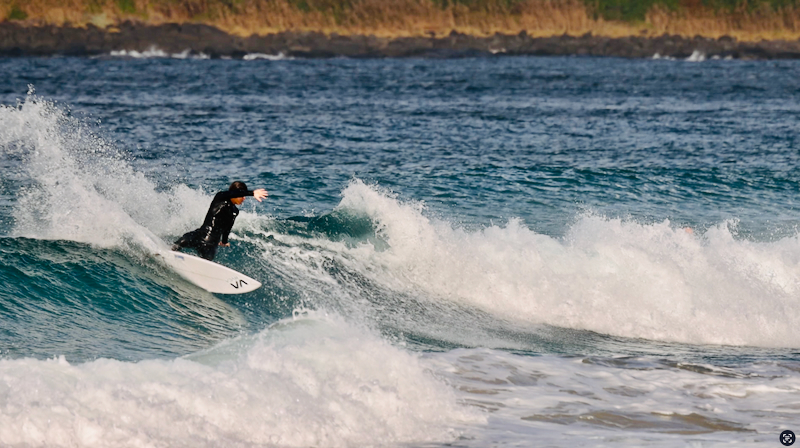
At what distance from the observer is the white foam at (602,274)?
509 inches

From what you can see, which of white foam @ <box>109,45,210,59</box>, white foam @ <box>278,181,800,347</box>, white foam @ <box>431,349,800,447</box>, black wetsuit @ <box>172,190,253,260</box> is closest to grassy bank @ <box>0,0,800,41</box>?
white foam @ <box>109,45,210,59</box>

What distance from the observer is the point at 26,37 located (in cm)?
8725

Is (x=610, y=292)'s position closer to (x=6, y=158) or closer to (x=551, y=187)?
(x=551, y=187)

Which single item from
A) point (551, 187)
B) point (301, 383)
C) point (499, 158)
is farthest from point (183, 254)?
point (499, 158)

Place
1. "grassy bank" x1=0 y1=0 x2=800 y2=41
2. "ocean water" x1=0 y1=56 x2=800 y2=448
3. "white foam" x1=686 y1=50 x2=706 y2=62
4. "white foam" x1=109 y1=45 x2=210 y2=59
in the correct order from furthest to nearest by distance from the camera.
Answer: "grassy bank" x1=0 y1=0 x2=800 y2=41, "white foam" x1=686 y1=50 x2=706 y2=62, "white foam" x1=109 y1=45 x2=210 y2=59, "ocean water" x1=0 y1=56 x2=800 y2=448

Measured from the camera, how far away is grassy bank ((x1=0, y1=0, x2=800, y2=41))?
3969 inches

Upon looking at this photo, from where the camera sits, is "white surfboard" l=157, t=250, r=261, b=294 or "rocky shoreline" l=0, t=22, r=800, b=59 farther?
"rocky shoreline" l=0, t=22, r=800, b=59

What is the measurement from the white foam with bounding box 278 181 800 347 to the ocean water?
4cm

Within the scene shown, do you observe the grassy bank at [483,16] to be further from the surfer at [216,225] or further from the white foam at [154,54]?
the surfer at [216,225]

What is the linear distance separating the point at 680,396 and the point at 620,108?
31338mm

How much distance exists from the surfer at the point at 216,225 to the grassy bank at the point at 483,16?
9005 cm

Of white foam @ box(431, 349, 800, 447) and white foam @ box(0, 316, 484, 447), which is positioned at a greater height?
white foam @ box(0, 316, 484, 447)

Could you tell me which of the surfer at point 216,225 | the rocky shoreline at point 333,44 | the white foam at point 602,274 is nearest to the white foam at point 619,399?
the white foam at point 602,274

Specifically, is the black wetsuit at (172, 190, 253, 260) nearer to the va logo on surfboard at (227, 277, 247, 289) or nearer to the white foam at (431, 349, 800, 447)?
the va logo on surfboard at (227, 277, 247, 289)
